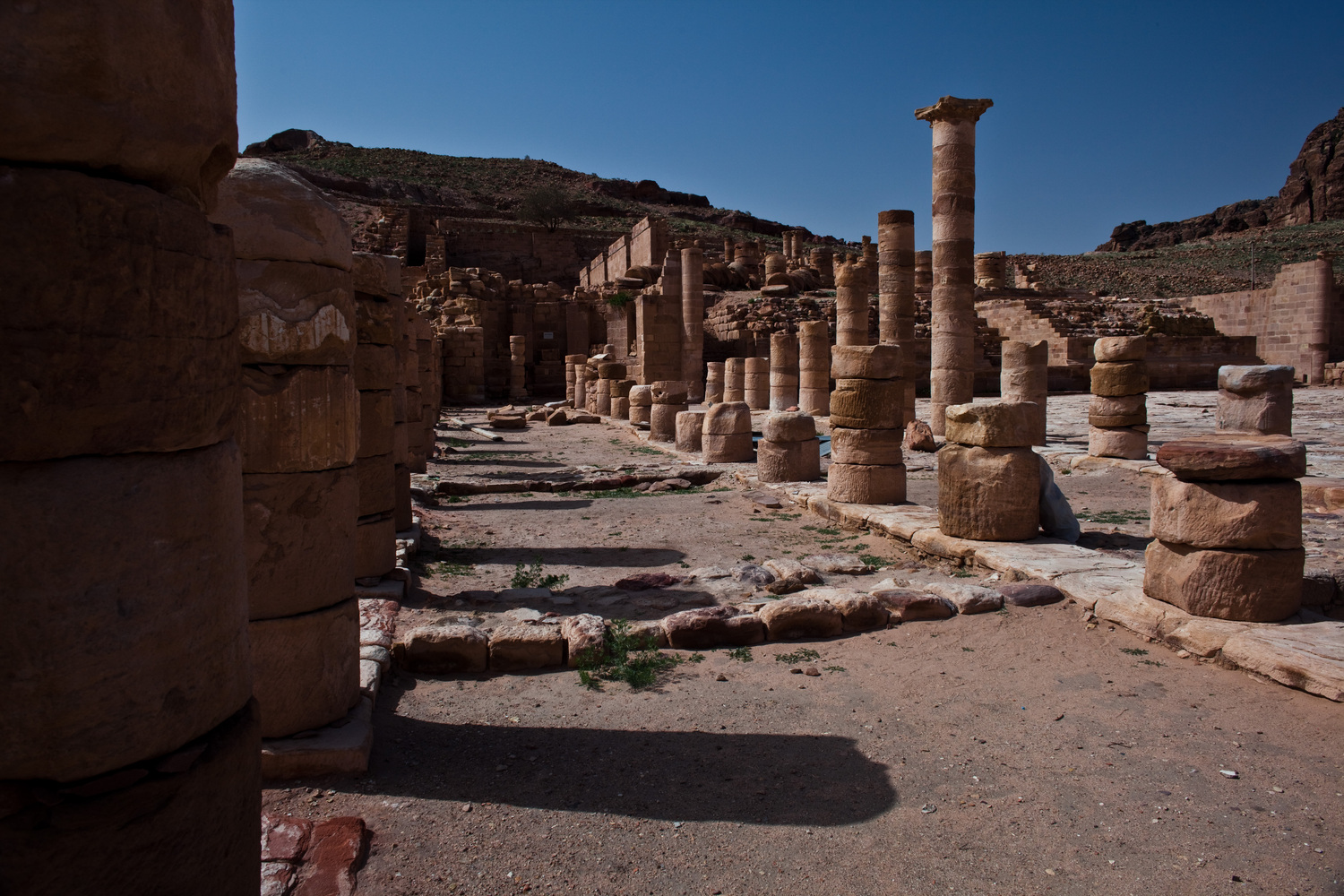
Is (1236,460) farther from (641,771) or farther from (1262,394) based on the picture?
(1262,394)

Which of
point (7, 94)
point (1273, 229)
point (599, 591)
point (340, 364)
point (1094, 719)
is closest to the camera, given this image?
point (7, 94)

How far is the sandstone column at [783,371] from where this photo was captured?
22.2 meters

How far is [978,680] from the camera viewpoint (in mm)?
4824

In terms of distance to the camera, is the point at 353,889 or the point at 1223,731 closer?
the point at 353,889

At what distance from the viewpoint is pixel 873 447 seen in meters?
9.55

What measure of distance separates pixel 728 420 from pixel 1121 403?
221 inches

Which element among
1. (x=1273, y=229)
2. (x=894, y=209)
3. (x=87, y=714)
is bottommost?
(x=87, y=714)

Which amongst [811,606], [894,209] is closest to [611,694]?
[811,606]

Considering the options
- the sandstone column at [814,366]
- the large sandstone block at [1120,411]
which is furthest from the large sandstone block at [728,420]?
the sandstone column at [814,366]

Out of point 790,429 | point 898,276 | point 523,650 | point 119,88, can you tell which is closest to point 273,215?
point 119,88

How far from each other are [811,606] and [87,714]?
14.6 feet

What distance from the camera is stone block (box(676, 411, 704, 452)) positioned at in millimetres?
14891

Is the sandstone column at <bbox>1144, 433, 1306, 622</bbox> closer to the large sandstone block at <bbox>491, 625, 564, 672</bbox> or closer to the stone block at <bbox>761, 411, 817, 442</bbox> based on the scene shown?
the large sandstone block at <bbox>491, 625, 564, 672</bbox>

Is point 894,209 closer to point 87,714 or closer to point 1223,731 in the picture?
point 1223,731
